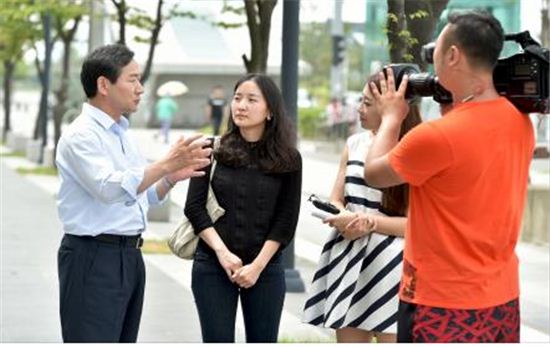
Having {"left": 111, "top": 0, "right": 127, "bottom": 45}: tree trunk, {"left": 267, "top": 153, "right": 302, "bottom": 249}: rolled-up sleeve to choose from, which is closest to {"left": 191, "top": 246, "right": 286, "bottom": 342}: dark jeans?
{"left": 267, "top": 153, "right": 302, "bottom": 249}: rolled-up sleeve

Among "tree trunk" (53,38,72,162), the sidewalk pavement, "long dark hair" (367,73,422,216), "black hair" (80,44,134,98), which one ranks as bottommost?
the sidewalk pavement

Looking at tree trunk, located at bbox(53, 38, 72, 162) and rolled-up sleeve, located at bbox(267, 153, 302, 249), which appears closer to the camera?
rolled-up sleeve, located at bbox(267, 153, 302, 249)

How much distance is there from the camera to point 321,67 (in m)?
59.2

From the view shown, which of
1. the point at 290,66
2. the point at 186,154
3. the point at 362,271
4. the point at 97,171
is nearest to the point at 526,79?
the point at 186,154

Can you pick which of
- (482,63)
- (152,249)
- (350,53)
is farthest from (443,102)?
(350,53)

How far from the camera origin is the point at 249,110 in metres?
5.88

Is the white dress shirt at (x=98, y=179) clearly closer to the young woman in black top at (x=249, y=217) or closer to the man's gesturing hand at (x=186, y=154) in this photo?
the man's gesturing hand at (x=186, y=154)

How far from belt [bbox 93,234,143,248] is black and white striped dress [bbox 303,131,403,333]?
3.64 ft

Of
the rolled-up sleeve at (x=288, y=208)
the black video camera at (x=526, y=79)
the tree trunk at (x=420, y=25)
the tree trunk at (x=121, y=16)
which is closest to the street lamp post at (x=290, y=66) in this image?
the tree trunk at (x=420, y=25)

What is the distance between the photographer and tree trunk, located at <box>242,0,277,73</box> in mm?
12789

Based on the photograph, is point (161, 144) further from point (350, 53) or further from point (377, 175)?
point (377, 175)

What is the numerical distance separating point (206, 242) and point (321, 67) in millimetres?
53651

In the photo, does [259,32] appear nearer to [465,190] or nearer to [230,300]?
[230,300]

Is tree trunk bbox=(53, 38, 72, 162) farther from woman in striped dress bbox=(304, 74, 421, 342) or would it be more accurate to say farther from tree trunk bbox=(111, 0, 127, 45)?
woman in striped dress bbox=(304, 74, 421, 342)
